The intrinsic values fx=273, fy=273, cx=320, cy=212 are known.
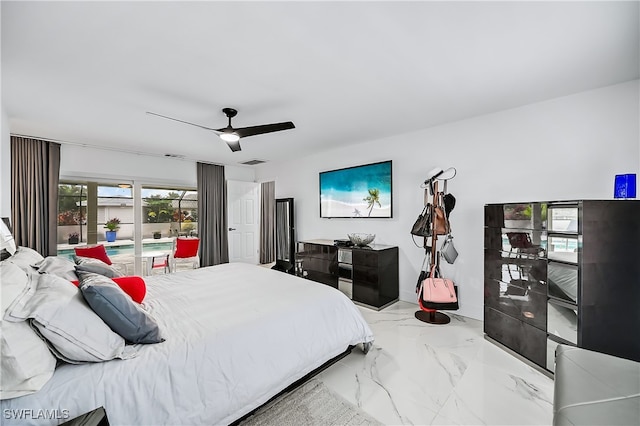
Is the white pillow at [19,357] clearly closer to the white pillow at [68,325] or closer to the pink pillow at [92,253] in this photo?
the white pillow at [68,325]

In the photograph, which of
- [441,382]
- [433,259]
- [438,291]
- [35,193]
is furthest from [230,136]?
[35,193]

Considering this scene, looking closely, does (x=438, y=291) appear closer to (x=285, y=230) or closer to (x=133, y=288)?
(x=133, y=288)

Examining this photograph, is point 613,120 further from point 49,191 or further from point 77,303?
point 49,191

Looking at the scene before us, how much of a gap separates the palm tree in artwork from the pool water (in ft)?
13.5

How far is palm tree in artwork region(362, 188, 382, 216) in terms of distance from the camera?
4.25 m

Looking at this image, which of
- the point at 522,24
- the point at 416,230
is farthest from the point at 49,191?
the point at 522,24

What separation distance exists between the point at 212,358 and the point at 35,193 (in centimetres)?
456

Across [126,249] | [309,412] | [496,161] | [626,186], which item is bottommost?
[309,412]

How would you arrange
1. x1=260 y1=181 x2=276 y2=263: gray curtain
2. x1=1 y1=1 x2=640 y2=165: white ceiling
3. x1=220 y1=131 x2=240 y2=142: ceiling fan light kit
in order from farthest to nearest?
x1=260 y1=181 x2=276 y2=263: gray curtain → x1=220 y1=131 x2=240 y2=142: ceiling fan light kit → x1=1 y1=1 x2=640 y2=165: white ceiling

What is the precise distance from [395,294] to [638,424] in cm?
307

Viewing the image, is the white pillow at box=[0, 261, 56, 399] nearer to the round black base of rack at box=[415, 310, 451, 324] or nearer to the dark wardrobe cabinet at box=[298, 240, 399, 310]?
the dark wardrobe cabinet at box=[298, 240, 399, 310]

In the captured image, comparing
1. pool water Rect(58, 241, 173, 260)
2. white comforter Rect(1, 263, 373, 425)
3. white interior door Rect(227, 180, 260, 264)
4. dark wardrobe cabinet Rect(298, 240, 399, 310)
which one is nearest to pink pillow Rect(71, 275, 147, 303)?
white comforter Rect(1, 263, 373, 425)

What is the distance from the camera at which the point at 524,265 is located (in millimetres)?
2416

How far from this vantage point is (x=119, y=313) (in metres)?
1.45
